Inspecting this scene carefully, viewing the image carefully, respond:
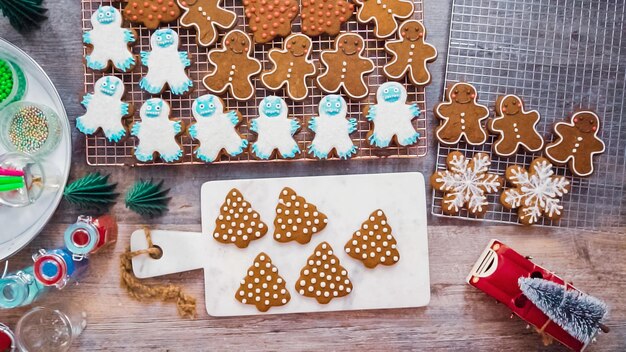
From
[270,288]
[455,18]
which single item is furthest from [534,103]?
[270,288]

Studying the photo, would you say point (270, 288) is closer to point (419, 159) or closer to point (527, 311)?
point (419, 159)

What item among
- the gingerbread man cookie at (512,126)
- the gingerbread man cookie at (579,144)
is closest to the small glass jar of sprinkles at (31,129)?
the gingerbread man cookie at (512,126)

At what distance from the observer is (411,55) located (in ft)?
5.36

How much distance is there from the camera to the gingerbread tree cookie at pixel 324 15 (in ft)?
5.36

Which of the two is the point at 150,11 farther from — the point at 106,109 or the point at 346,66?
the point at 346,66

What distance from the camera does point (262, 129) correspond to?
1.62m

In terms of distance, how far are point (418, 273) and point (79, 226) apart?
103 cm

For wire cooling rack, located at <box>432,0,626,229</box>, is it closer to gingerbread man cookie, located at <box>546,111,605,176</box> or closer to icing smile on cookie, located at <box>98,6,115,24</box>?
gingerbread man cookie, located at <box>546,111,605,176</box>

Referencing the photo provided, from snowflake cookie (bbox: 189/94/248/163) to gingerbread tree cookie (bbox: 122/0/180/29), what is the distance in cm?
27

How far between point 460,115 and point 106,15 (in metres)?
1.12

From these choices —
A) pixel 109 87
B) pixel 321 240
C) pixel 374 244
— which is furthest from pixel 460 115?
pixel 109 87

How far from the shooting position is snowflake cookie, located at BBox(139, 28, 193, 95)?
162 cm

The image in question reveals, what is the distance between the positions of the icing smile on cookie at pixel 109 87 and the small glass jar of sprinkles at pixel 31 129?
163mm

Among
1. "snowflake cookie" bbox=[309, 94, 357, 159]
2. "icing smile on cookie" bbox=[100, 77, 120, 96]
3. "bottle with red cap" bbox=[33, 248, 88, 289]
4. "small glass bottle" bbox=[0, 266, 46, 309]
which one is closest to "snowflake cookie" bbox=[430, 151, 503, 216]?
"snowflake cookie" bbox=[309, 94, 357, 159]
